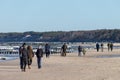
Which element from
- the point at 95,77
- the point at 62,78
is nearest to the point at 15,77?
the point at 62,78

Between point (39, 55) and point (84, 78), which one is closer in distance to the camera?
point (84, 78)

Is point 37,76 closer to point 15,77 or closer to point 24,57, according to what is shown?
point 15,77

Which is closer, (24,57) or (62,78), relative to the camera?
(62,78)

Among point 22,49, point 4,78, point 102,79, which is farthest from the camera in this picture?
point 22,49

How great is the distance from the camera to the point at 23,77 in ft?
77.8

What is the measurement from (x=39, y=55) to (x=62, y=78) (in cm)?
698

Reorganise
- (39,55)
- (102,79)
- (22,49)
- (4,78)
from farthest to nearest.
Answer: (39,55)
(22,49)
(4,78)
(102,79)

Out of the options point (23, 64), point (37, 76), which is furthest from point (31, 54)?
point (37, 76)

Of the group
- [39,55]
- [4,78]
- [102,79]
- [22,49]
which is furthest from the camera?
[39,55]

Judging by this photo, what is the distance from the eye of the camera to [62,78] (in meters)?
22.9

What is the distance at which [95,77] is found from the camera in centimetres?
2303

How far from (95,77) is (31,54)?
6621 millimetres

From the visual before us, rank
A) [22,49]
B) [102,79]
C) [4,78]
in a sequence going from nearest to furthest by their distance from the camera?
[102,79], [4,78], [22,49]

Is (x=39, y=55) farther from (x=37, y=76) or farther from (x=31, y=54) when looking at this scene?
(x=37, y=76)
